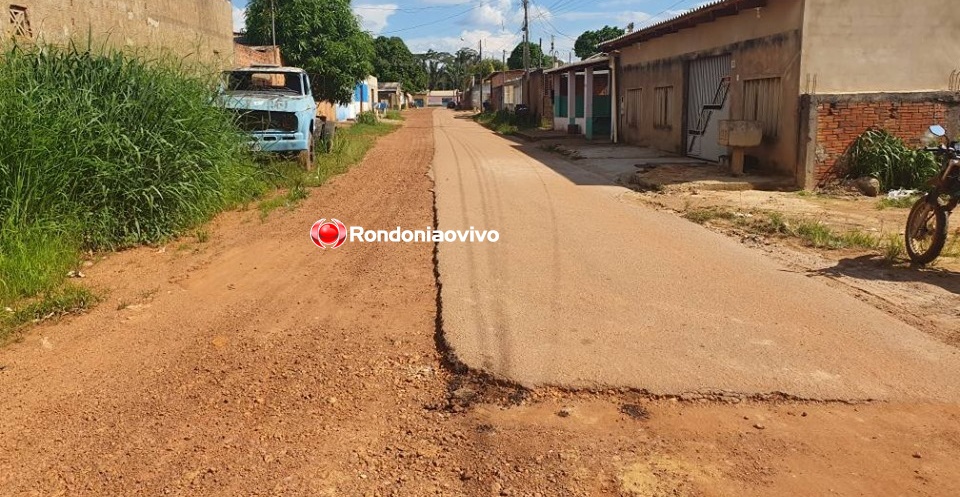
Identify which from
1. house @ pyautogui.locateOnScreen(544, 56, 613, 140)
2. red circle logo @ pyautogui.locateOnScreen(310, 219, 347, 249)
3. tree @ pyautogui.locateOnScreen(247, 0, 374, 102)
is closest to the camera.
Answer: red circle logo @ pyautogui.locateOnScreen(310, 219, 347, 249)

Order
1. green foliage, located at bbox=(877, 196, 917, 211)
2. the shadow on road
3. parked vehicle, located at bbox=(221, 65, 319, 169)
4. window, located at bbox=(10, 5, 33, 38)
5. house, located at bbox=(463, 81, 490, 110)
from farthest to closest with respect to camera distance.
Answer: house, located at bbox=(463, 81, 490, 110), parked vehicle, located at bbox=(221, 65, 319, 169), green foliage, located at bbox=(877, 196, 917, 211), window, located at bbox=(10, 5, 33, 38), the shadow on road

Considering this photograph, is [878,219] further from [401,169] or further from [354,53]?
[354,53]

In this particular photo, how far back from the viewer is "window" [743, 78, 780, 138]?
1305 cm

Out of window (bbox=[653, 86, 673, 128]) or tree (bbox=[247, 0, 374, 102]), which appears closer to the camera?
window (bbox=[653, 86, 673, 128])

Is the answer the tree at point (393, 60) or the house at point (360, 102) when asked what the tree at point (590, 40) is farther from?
the house at point (360, 102)

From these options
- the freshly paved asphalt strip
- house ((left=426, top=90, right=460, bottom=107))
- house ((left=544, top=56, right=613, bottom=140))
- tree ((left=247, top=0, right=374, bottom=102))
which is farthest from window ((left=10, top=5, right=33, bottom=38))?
house ((left=426, top=90, right=460, bottom=107))

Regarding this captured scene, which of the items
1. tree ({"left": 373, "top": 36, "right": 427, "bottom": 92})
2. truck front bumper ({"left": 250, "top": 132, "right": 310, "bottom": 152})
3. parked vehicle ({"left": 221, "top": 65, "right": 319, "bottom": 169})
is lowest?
truck front bumper ({"left": 250, "top": 132, "right": 310, "bottom": 152})

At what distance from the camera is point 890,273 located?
6637 millimetres

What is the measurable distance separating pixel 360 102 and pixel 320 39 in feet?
74.7

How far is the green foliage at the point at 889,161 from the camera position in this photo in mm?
11656

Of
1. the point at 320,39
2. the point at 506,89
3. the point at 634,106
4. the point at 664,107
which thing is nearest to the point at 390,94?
the point at 506,89

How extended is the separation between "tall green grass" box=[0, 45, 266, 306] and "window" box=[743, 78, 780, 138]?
30.5 feet

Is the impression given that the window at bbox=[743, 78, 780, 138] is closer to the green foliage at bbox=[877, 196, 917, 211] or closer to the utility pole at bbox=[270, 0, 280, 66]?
the green foliage at bbox=[877, 196, 917, 211]

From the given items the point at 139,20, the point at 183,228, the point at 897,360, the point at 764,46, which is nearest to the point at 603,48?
the point at 764,46
